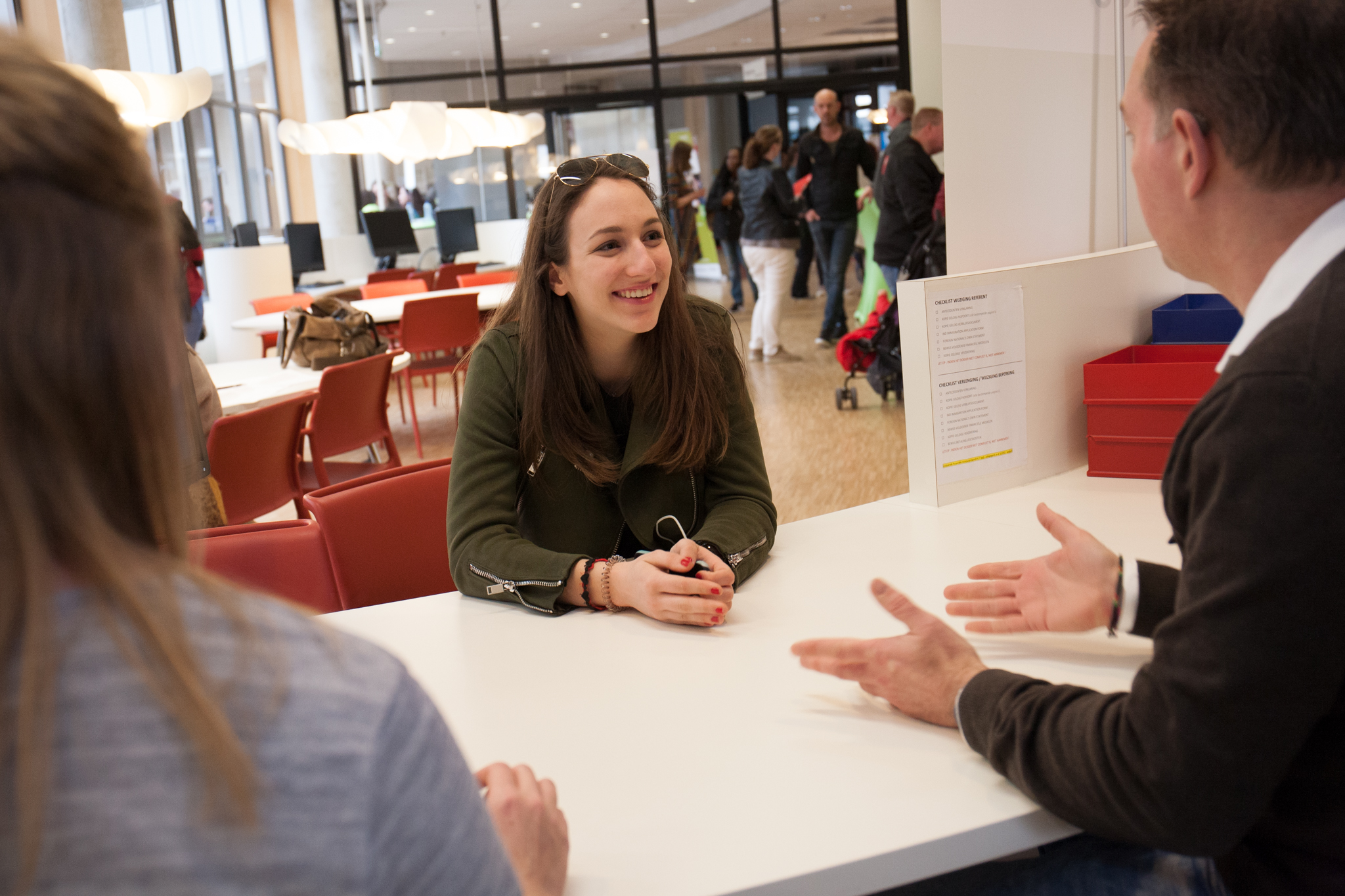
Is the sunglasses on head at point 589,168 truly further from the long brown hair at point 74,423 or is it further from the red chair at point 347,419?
the red chair at point 347,419

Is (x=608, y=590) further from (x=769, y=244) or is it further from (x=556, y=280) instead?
(x=769, y=244)

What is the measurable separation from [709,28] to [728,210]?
3792 millimetres

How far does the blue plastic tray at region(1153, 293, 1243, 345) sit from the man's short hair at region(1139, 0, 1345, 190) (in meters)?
1.47

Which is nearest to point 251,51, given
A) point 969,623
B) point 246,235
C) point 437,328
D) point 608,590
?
point 246,235

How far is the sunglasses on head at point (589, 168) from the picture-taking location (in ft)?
6.10

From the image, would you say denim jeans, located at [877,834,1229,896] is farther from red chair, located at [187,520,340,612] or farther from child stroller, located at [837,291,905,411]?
child stroller, located at [837,291,905,411]

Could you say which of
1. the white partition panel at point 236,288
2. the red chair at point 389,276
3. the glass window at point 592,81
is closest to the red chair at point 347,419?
the white partition panel at point 236,288

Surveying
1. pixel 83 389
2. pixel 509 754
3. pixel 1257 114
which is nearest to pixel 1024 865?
pixel 509 754

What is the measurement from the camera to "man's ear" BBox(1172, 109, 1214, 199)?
2.83ft

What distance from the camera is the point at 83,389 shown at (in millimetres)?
464

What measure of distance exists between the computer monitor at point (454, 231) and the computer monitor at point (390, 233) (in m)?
0.46

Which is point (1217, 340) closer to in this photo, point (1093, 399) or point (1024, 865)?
point (1093, 399)

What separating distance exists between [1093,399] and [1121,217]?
0.74 metres

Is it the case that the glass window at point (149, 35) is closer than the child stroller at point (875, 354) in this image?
No
